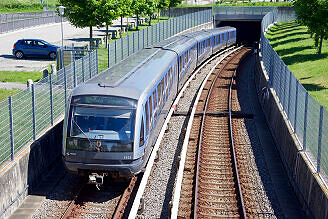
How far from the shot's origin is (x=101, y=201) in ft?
40.5

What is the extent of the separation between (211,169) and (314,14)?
15.2m

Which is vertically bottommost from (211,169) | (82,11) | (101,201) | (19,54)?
(101,201)

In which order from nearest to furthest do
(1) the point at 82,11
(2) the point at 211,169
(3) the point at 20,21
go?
(2) the point at 211,169, (1) the point at 82,11, (3) the point at 20,21

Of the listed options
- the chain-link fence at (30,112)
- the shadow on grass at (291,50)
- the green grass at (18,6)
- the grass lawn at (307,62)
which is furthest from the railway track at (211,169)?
the green grass at (18,6)

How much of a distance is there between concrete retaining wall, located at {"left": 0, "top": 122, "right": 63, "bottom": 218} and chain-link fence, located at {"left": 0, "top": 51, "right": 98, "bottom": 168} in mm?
266

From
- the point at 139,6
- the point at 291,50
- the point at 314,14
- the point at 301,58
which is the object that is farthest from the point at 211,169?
the point at 139,6

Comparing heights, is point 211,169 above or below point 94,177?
below

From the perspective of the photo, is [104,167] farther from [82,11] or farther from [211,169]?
[82,11]

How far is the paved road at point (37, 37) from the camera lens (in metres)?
31.1

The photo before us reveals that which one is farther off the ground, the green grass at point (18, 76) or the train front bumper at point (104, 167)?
the green grass at point (18, 76)

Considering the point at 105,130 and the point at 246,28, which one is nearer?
the point at 105,130

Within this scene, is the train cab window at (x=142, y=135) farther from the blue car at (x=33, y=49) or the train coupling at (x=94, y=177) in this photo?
the blue car at (x=33, y=49)

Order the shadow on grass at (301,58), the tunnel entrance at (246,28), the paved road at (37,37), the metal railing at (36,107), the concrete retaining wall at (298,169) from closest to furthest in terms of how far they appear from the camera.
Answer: the concrete retaining wall at (298,169) < the metal railing at (36,107) < the paved road at (37,37) < the shadow on grass at (301,58) < the tunnel entrance at (246,28)

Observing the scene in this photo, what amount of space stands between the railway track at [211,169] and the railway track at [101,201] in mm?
1424
